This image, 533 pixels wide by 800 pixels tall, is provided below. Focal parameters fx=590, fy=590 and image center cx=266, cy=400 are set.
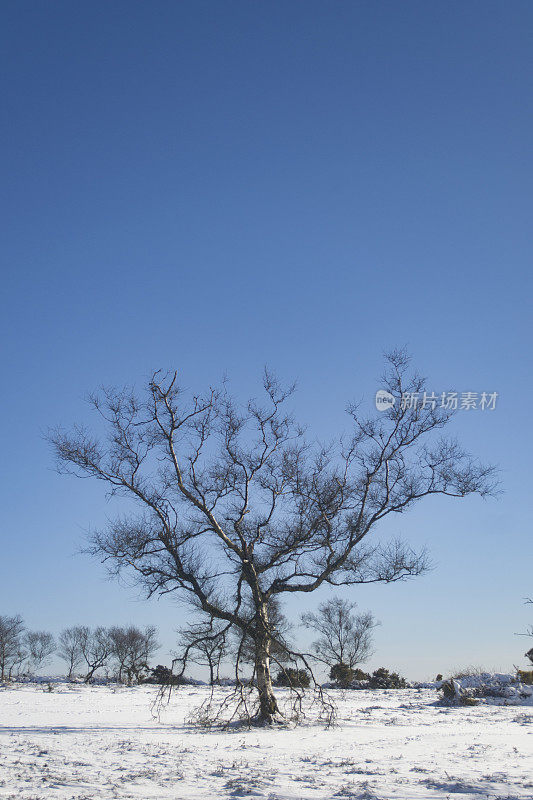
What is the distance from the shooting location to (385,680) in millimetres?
30094

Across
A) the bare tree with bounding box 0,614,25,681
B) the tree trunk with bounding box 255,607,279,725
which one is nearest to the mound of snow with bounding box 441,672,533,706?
the tree trunk with bounding box 255,607,279,725

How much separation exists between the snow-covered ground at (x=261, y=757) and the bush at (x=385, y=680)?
1439cm

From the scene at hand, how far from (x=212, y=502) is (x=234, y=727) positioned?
533cm

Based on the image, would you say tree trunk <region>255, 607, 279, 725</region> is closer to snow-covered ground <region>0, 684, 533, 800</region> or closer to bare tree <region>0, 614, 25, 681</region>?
snow-covered ground <region>0, 684, 533, 800</region>

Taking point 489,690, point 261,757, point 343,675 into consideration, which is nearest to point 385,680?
point 343,675

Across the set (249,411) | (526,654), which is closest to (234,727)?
(249,411)

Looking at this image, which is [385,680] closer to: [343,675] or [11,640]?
[343,675]

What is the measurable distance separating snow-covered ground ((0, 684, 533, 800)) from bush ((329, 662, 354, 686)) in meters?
15.3

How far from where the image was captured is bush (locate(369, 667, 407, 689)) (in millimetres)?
29828

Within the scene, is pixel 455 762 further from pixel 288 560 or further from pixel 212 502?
pixel 212 502

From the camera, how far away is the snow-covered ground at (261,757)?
7.05 meters

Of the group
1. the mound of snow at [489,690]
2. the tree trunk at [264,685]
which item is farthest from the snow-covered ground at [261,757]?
the mound of snow at [489,690]

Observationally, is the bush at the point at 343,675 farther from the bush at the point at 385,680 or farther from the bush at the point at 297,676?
the bush at the point at 297,676

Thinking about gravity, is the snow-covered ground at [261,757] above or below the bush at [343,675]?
above
